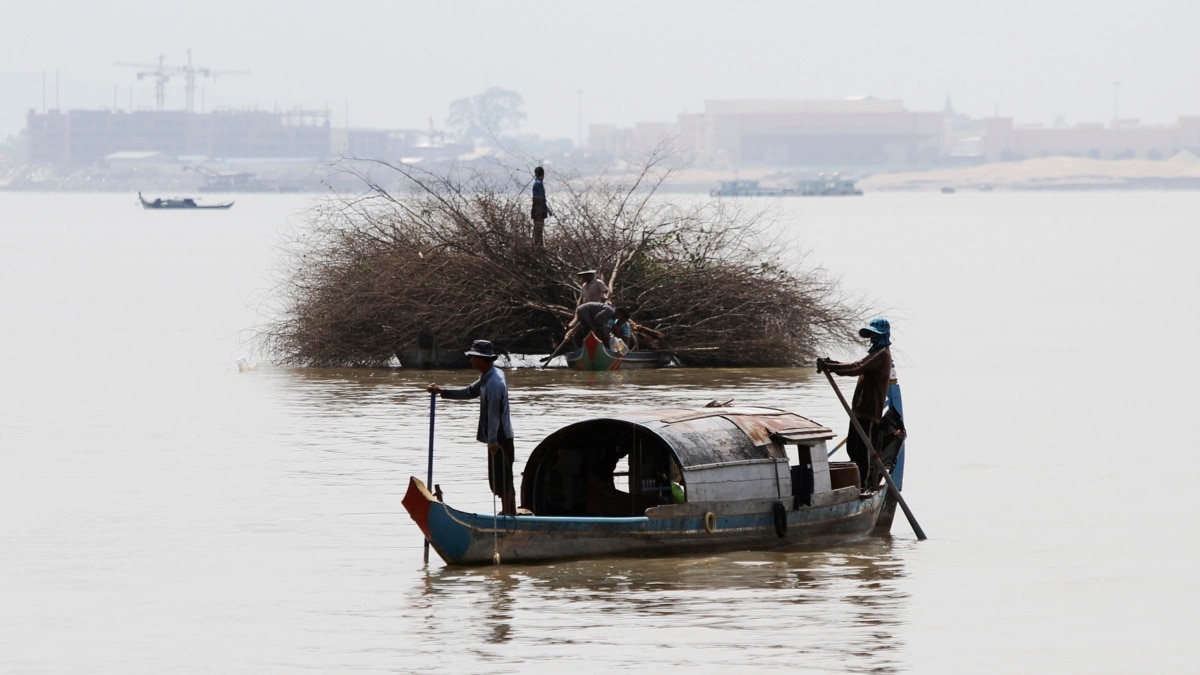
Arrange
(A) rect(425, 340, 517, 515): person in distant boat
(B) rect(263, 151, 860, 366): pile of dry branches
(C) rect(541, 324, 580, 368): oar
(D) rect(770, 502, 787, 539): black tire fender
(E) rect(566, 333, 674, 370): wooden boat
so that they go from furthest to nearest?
(B) rect(263, 151, 860, 366): pile of dry branches, (C) rect(541, 324, 580, 368): oar, (E) rect(566, 333, 674, 370): wooden boat, (D) rect(770, 502, 787, 539): black tire fender, (A) rect(425, 340, 517, 515): person in distant boat

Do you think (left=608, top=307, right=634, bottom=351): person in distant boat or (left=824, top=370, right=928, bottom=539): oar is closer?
(left=824, top=370, right=928, bottom=539): oar

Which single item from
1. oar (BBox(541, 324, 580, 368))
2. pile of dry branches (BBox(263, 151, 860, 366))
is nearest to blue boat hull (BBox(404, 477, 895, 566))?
oar (BBox(541, 324, 580, 368))

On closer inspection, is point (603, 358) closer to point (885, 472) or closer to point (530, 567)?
point (885, 472)

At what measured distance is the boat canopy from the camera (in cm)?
1509

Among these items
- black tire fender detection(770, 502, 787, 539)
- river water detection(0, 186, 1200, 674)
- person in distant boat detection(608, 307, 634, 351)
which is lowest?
river water detection(0, 186, 1200, 674)

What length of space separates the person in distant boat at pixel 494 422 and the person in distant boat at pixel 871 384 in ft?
9.09

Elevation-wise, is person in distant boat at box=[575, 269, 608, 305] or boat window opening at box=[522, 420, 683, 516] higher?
person in distant boat at box=[575, 269, 608, 305]

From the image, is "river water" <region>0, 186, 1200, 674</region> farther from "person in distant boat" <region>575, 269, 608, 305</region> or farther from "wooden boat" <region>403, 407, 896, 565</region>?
"person in distant boat" <region>575, 269, 608, 305</region>

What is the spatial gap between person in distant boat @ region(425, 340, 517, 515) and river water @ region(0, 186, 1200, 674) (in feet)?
2.08

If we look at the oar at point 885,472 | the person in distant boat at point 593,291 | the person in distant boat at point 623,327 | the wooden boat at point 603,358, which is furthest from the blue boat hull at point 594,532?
the person in distant boat at point 623,327

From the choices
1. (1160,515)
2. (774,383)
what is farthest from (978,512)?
(774,383)

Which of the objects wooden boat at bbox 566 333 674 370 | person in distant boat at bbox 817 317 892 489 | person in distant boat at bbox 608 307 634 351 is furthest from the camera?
person in distant boat at bbox 608 307 634 351

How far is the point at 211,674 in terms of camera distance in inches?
476

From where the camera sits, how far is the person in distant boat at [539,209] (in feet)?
98.0
